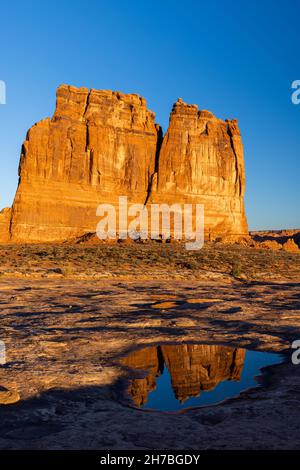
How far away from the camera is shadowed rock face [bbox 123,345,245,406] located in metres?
5.56

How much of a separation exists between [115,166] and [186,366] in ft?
205

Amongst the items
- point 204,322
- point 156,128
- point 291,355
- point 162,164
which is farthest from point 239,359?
point 156,128

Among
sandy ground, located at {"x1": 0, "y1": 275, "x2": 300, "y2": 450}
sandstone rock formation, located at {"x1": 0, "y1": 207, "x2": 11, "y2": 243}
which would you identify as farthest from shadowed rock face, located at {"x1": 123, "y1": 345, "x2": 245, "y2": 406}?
sandstone rock formation, located at {"x1": 0, "y1": 207, "x2": 11, "y2": 243}

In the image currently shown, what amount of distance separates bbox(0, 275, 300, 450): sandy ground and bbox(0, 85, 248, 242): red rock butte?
4766 centimetres

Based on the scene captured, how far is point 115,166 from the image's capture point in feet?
220

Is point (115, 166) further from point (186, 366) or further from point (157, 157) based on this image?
point (186, 366)

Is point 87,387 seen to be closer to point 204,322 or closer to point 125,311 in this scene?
point 204,322

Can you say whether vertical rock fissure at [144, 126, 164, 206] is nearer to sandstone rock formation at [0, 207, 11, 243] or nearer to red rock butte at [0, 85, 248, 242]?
red rock butte at [0, 85, 248, 242]

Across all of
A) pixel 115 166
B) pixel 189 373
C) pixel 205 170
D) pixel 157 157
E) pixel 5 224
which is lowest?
pixel 189 373

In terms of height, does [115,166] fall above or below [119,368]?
above

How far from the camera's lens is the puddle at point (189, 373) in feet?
17.1

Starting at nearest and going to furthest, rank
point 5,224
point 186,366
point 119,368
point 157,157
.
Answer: point 119,368 → point 186,366 → point 5,224 → point 157,157

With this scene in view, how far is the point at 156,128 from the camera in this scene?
2876 inches

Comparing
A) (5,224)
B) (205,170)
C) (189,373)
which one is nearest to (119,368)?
(189,373)
